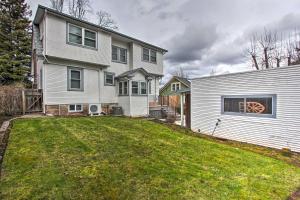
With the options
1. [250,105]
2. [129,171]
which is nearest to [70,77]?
[129,171]

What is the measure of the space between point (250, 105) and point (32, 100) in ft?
40.2

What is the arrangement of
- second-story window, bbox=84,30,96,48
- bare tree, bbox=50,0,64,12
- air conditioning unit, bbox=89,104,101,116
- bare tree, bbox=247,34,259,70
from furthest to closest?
bare tree, bbox=50,0,64,12, bare tree, bbox=247,34,259,70, air conditioning unit, bbox=89,104,101,116, second-story window, bbox=84,30,96,48

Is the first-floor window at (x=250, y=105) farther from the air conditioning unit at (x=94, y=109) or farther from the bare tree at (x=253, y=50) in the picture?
the bare tree at (x=253, y=50)

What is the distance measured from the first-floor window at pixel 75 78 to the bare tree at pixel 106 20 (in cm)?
1319

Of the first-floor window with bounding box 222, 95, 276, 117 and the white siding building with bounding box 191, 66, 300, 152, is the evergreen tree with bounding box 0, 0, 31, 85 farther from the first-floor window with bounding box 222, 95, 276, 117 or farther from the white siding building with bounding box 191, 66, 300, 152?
the first-floor window with bounding box 222, 95, 276, 117

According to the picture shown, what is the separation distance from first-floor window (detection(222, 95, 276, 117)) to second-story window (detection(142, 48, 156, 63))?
9.55 metres

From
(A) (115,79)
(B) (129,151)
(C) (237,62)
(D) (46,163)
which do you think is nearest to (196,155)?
(B) (129,151)

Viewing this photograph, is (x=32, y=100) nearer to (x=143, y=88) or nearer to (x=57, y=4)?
(x=143, y=88)

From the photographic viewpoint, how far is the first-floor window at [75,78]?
37.5 ft

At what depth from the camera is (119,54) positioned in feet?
49.5

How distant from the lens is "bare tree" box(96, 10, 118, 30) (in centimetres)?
2283

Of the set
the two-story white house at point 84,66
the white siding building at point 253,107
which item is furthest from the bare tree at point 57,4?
the white siding building at point 253,107

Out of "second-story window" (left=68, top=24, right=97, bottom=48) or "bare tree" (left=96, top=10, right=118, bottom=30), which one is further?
"bare tree" (left=96, top=10, right=118, bottom=30)

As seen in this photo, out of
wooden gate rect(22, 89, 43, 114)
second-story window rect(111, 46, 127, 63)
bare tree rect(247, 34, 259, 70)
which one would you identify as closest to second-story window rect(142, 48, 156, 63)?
second-story window rect(111, 46, 127, 63)
